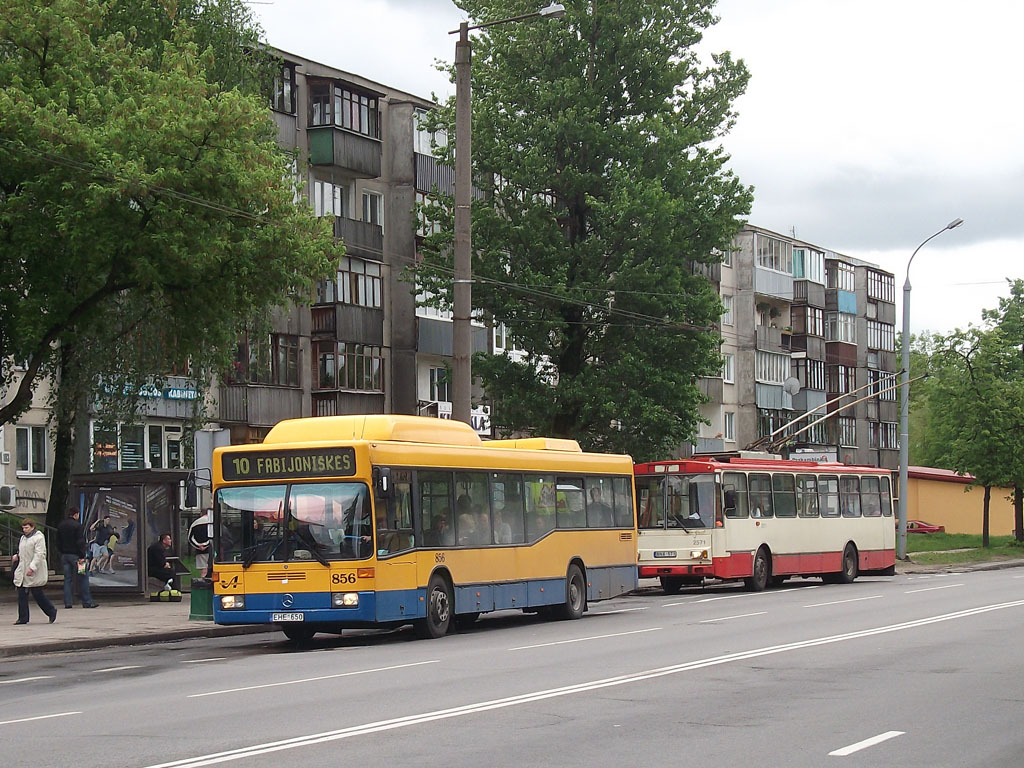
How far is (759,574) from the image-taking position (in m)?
33.7

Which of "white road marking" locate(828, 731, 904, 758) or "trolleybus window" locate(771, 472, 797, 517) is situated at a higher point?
"trolleybus window" locate(771, 472, 797, 517)

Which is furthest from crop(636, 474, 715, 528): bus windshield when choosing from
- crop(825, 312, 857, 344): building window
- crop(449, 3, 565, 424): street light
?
crop(825, 312, 857, 344): building window

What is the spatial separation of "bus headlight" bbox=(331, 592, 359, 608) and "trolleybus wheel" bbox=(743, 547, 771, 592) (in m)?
15.3

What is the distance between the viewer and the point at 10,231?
89.1 feet

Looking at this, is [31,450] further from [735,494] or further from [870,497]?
[870,497]

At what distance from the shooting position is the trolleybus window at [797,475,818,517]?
35.7 meters

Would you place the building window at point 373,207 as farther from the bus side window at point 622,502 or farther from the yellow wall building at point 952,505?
the yellow wall building at point 952,505

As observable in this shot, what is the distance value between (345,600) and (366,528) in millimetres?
939

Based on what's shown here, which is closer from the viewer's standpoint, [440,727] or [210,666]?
[440,727]

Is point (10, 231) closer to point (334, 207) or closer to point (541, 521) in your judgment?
point (541, 521)

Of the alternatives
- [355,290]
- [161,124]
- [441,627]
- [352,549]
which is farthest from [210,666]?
[355,290]

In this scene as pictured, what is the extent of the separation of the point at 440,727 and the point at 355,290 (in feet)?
127

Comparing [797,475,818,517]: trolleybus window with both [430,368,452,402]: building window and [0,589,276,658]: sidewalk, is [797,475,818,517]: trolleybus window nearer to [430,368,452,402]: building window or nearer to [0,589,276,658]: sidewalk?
[0,589,276,658]: sidewalk

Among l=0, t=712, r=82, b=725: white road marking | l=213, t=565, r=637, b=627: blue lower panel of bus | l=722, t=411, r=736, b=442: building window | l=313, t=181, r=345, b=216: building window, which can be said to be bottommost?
l=0, t=712, r=82, b=725: white road marking
